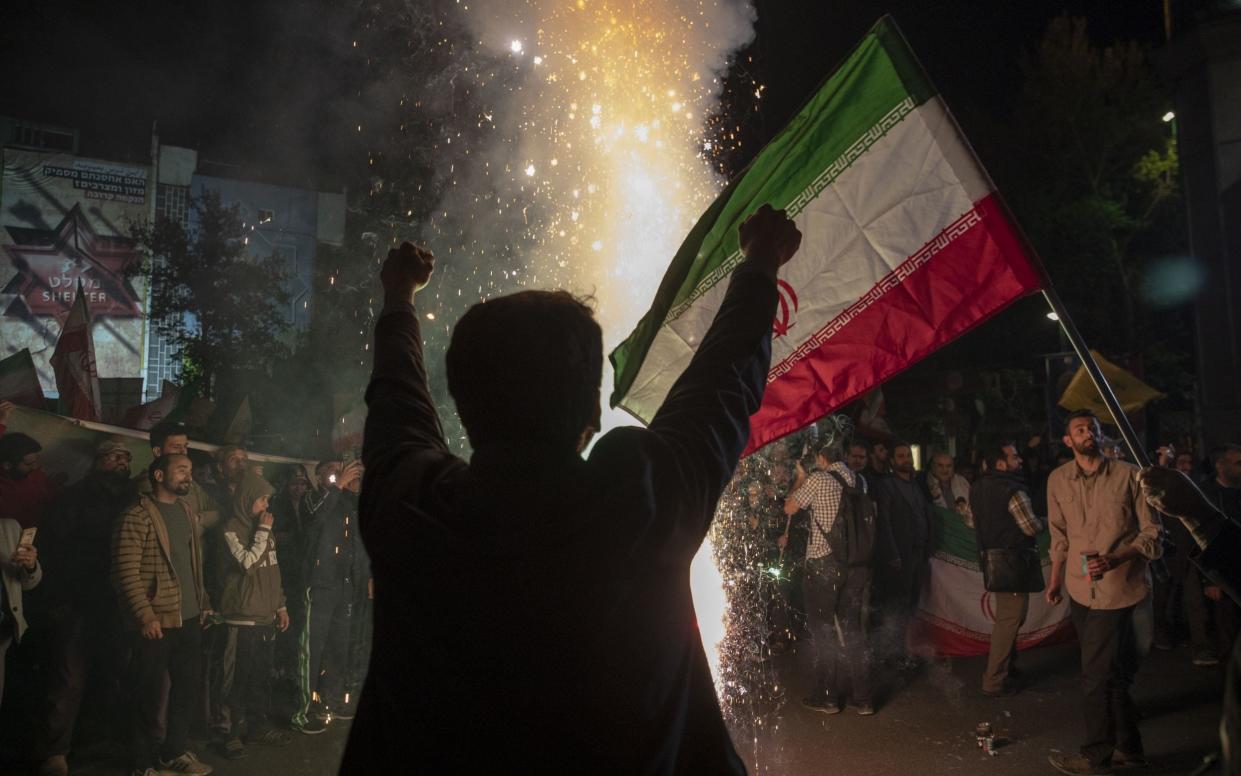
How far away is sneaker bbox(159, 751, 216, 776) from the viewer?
609cm

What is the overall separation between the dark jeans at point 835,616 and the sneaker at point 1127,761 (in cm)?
213

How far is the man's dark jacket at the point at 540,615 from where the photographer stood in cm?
130

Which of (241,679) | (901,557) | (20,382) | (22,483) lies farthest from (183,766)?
(901,557)

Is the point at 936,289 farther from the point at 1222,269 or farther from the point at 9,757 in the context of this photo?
the point at 1222,269

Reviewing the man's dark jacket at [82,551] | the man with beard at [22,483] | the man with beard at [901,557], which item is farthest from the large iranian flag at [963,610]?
the man with beard at [22,483]

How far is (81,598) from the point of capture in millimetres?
6164

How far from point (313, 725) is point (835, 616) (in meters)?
4.53

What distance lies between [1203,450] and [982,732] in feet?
50.5

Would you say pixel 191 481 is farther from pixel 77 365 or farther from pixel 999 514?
pixel 999 514

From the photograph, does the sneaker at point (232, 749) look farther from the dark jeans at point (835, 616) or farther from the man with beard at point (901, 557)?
the man with beard at point (901, 557)

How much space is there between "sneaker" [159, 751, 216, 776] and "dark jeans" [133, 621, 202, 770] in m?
0.03

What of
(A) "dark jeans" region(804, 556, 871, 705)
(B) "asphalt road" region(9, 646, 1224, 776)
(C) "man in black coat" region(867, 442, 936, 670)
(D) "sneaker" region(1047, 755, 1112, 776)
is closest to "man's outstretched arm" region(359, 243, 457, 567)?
(B) "asphalt road" region(9, 646, 1224, 776)

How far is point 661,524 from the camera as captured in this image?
4.42 ft

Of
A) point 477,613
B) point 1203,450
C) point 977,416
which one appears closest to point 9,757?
point 477,613
